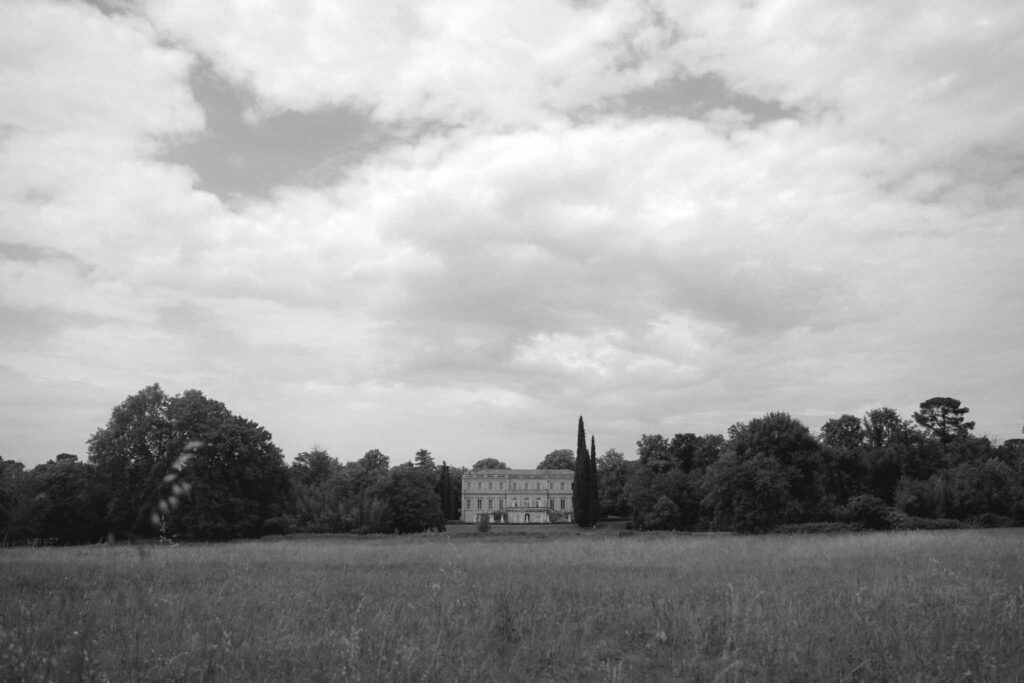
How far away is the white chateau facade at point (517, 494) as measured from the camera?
128750 millimetres

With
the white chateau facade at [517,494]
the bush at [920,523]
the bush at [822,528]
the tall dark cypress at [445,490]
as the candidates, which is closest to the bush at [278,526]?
the bush at [822,528]

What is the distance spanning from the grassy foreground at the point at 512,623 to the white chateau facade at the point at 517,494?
117 meters

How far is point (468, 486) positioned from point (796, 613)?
123 m

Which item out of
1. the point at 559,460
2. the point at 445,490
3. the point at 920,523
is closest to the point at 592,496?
the point at 445,490

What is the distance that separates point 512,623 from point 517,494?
12324 centimetres

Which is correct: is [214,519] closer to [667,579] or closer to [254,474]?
[254,474]

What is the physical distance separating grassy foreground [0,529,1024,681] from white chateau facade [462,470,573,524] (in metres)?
117

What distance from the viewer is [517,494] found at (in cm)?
13000

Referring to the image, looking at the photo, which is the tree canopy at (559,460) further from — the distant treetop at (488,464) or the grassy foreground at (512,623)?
the grassy foreground at (512,623)

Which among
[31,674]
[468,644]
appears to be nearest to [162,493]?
[31,674]

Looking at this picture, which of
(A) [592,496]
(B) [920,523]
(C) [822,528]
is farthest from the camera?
(A) [592,496]

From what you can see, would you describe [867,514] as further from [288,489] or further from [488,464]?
[488,464]

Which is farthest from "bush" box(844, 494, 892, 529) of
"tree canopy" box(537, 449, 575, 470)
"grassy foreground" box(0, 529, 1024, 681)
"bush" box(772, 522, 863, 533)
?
"tree canopy" box(537, 449, 575, 470)

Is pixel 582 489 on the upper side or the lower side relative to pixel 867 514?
upper
